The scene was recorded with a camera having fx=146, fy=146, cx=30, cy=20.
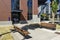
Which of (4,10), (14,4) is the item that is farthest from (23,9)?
(4,10)

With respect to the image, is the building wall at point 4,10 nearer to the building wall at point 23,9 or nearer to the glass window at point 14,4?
the glass window at point 14,4

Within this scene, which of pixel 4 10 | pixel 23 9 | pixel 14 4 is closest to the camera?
pixel 4 10

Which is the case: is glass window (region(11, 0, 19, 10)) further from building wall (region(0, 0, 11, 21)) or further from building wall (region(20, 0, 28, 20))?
building wall (region(0, 0, 11, 21))

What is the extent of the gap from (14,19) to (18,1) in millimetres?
5729

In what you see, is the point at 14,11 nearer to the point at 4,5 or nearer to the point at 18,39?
the point at 4,5

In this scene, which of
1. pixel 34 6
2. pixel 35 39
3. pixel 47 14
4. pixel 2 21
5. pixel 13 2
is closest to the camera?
pixel 35 39

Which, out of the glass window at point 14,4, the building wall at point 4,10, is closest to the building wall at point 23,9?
the glass window at point 14,4

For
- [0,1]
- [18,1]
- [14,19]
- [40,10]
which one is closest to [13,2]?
[18,1]

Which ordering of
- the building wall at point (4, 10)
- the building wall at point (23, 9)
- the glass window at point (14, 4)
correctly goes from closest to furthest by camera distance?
the building wall at point (4, 10)
the glass window at point (14, 4)
the building wall at point (23, 9)

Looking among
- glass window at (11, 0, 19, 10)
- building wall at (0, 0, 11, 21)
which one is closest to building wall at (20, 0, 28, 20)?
glass window at (11, 0, 19, 10)

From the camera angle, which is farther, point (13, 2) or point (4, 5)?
point (13, 2)

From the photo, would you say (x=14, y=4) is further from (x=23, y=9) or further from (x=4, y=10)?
(x=4, y=10)

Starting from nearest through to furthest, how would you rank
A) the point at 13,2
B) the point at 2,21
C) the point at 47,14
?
the point at 2,21, the point at 13,2, the point at 47,14

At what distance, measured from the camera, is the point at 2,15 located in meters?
36.7
